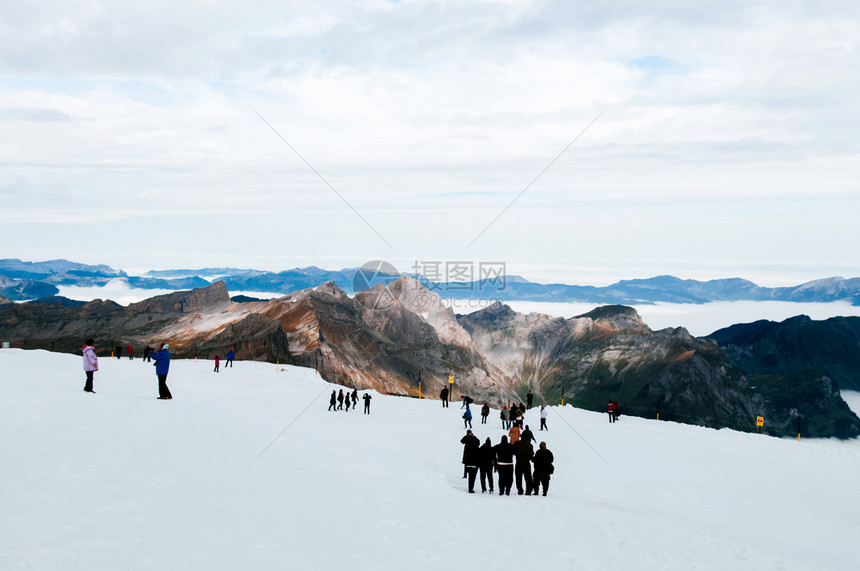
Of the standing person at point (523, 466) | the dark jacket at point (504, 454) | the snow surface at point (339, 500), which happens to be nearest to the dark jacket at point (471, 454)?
the dark jacket at point (504, 454)

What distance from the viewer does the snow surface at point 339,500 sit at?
935cm

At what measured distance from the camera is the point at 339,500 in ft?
42.5

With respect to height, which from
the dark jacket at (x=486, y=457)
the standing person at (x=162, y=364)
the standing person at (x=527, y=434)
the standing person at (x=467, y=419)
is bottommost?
the standing person at (x=467, y=419)

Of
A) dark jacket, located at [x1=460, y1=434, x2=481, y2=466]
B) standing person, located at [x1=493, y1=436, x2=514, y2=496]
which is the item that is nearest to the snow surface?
standing person, located at [x1=493, y1=436, x2=514, y2=496]

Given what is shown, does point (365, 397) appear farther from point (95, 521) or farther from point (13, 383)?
point (95, 521)

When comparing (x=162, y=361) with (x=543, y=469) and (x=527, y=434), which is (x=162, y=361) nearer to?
(x=543, y=469)

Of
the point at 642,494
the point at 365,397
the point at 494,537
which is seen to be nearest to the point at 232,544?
the point at 494,537

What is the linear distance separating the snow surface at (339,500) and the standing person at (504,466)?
61cm

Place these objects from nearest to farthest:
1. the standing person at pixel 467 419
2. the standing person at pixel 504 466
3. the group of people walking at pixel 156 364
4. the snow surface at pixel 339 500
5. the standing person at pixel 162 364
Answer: the snow surface at pixel 339 500
the standing person at pixel 504 466
the group of people walking at pixel 156 364
the standing person at pixel 162 364
the standing person at pixel 467 419

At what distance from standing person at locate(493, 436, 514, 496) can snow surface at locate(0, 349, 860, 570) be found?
613 millimetres

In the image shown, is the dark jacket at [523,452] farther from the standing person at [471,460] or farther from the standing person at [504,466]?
the standing person at [471,460]

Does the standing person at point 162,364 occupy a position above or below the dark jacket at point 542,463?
above

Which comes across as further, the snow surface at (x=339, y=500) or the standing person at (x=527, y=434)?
the standing person at (x=527, y=434)

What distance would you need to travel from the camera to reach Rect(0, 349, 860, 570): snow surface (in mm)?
9352
